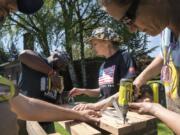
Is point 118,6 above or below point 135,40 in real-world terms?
below

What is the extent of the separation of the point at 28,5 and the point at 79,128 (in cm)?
103

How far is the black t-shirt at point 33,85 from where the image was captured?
15.0 ft

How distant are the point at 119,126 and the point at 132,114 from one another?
1.11 ft

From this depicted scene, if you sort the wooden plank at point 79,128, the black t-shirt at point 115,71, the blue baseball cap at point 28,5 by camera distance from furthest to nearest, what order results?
1. the black t-shirt at point 115,71
2. the wooden plank at point 79,128
3. the blue baseball cap at point 28,5

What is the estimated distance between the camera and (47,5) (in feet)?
70.3

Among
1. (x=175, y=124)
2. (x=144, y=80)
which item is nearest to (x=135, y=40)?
(x=144, y=80)

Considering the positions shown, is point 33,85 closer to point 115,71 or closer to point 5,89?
point 115,71

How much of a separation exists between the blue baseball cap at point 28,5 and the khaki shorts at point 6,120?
1.64 feet

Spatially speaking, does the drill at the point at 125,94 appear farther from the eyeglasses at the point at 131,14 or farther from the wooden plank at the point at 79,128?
the eyeglasses at the point at 131,14

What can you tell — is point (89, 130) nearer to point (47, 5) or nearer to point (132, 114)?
point (132, 114)

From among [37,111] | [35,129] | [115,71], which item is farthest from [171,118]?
[115,71]

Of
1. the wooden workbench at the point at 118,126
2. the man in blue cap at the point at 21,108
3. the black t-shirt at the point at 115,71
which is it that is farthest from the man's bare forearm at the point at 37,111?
the black t-shirt at the point at 115,71

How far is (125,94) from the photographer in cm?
262

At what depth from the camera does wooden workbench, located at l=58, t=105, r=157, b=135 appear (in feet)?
8.26
